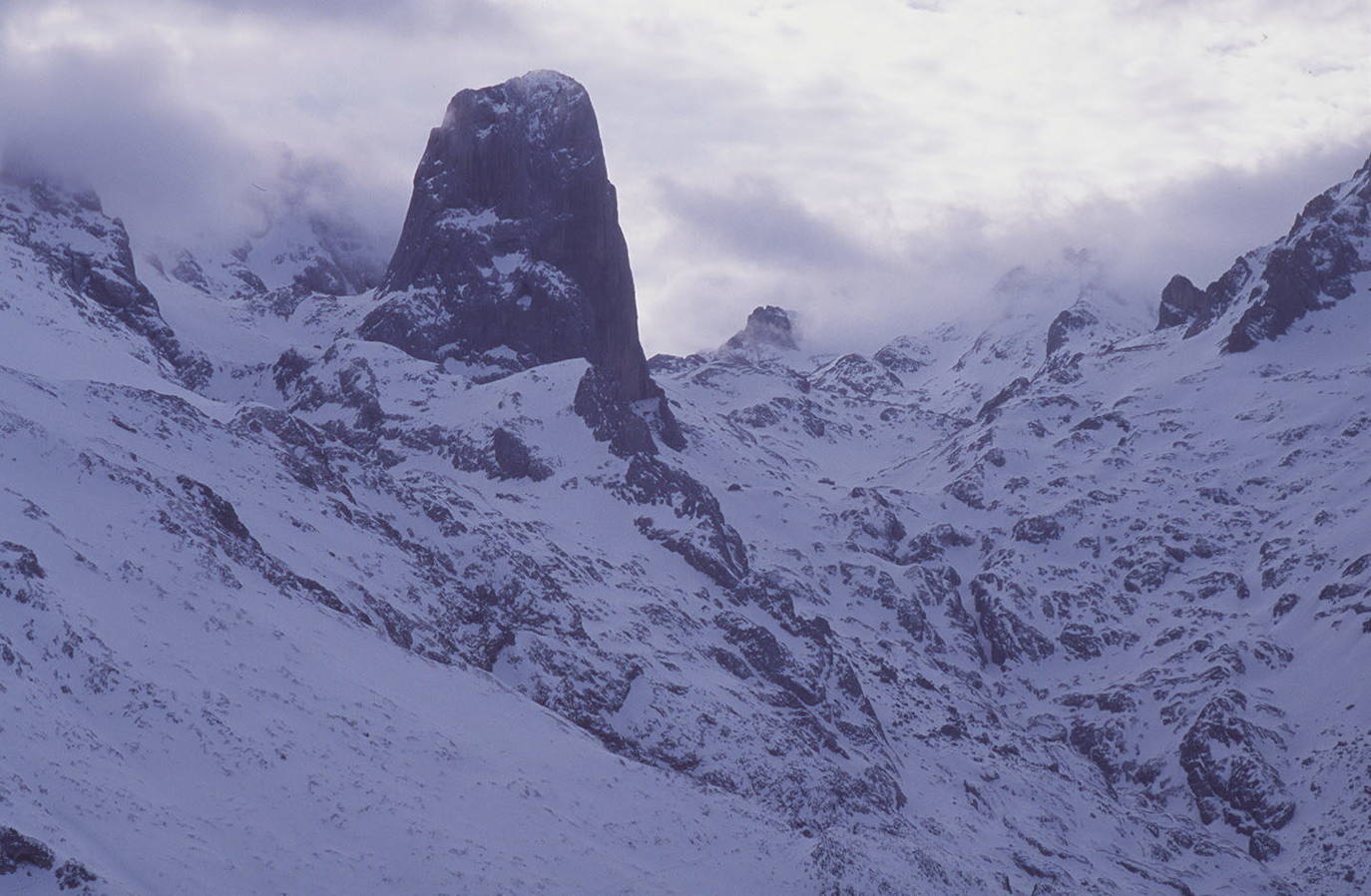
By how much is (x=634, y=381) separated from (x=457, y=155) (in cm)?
3748

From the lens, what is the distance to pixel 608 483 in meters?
150

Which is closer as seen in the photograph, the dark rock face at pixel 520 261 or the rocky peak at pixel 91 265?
the rocky peak at pixel 91 265

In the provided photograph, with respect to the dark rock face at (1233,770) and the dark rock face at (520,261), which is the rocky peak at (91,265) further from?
the dark rock face at (1233,770)

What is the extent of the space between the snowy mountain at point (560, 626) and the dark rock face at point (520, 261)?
51 centimetres

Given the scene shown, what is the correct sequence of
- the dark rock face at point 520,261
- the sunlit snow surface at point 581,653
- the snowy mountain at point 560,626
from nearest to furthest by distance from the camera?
the sunlit snow surface at point 581,653 → the snowy mountain at point 560,626 → the dark rock face at point 520,261

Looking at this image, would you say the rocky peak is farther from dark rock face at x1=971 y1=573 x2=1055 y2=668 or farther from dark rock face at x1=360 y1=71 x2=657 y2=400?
dark rock face at x1=971 y1=573 x2=1055 y2=668

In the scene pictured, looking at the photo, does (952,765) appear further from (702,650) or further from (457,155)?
(457,155)

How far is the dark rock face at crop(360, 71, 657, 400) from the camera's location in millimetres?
185125

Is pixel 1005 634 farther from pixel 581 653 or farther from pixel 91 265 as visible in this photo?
pixel 91 265

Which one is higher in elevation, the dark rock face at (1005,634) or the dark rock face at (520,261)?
the dark rock face at (520,261)

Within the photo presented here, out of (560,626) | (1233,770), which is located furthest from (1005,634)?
(560,626)

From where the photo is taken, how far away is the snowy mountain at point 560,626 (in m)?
60.5

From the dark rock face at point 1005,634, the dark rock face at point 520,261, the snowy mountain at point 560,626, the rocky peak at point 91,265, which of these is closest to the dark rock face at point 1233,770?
the snowy mountain at point 560,626

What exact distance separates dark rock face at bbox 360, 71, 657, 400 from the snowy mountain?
506mm
